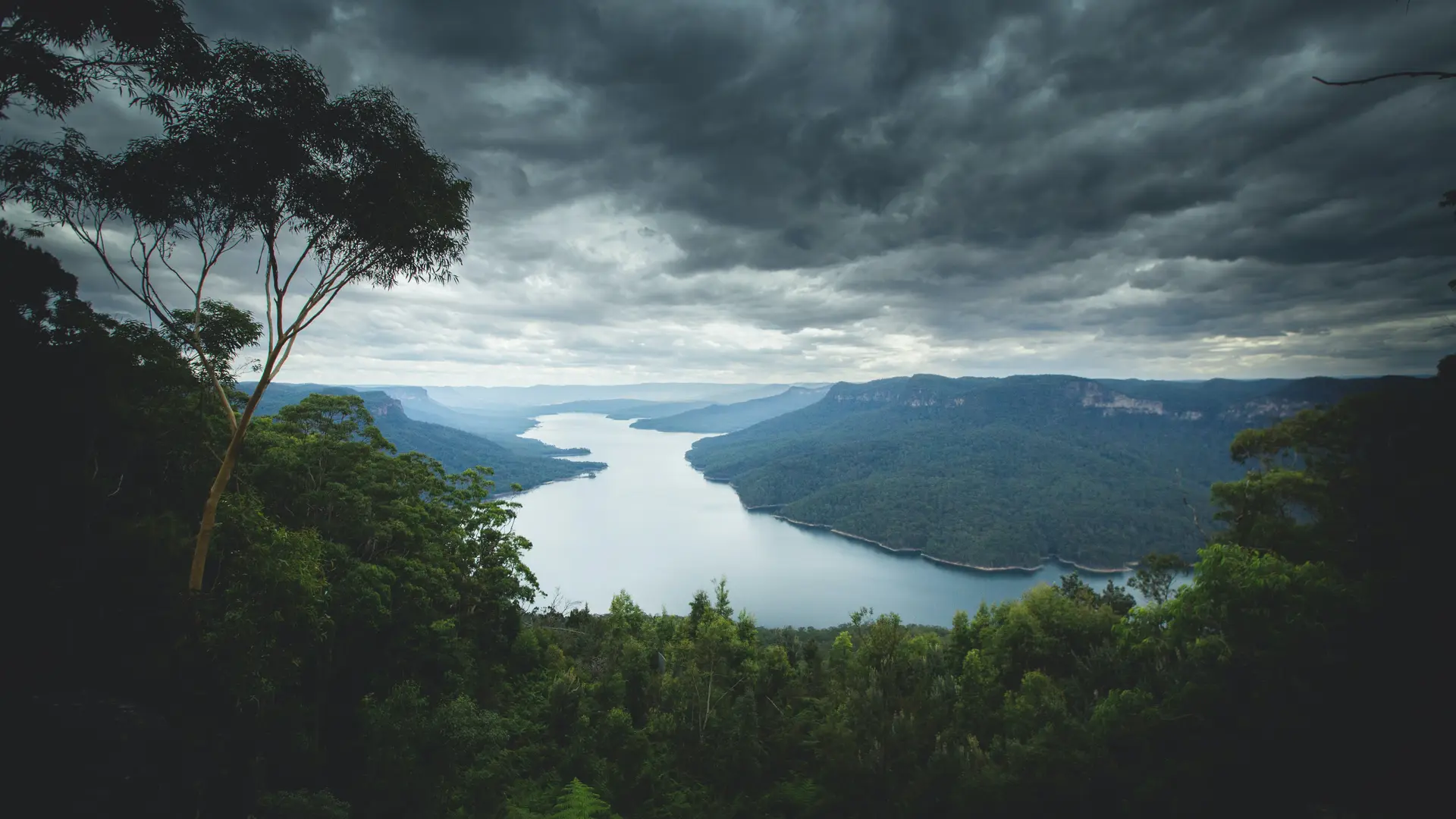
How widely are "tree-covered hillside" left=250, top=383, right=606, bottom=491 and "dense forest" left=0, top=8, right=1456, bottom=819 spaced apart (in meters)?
124

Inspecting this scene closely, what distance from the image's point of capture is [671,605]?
227 ft

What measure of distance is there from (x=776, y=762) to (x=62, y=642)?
1439 cm

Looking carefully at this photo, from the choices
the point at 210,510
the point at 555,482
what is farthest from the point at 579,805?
the point at 555,482

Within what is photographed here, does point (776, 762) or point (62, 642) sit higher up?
point (62, 642)

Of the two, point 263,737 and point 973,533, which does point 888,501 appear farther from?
point 263,737

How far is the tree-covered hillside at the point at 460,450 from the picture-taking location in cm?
14325

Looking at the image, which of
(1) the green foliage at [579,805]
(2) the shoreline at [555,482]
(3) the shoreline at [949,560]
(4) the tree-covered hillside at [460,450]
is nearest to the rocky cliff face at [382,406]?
(4) the tree-covered hillside at [460,450]

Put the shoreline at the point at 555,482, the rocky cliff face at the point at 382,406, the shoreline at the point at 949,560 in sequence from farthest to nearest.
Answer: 1. the rocky cliff face at the point at 382,406
2. the shoreline at the point at 555,482
3. the shoreline at the point at 949,560

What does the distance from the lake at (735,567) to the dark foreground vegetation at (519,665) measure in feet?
155

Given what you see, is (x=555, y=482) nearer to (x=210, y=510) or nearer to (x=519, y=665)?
(x=519, y=665)

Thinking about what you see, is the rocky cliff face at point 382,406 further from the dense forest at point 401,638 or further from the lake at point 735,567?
the dense forest at point 401,638

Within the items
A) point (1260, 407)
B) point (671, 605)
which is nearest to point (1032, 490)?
point (1260, 407)

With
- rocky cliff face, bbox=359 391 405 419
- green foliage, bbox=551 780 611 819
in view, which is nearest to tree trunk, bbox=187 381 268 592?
green foliage, bbox=551 780 611 819

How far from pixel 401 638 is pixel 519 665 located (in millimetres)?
5777
